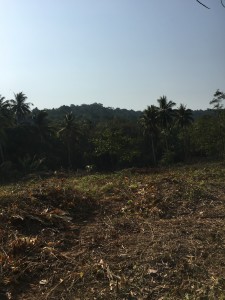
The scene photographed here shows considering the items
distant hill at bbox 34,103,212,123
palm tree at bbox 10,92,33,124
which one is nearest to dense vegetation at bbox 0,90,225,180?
palm tree at bbox 10,92,33,124

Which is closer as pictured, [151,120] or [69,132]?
[69,132]

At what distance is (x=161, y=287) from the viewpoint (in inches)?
205

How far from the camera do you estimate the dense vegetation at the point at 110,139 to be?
4462 centimetres

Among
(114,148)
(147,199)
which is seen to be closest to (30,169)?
(114,148)

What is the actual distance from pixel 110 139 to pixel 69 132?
16.3ft

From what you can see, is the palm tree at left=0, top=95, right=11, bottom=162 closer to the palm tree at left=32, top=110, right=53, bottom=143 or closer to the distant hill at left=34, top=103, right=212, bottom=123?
the palm tree at left=32, top=110, right=53, bottom=143

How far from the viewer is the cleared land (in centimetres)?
525

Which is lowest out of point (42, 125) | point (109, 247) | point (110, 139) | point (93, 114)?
point (109, 247)

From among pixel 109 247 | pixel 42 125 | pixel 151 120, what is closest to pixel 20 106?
pixel 42 125

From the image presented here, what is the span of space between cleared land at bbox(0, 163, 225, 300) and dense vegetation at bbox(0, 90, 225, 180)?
31.6m

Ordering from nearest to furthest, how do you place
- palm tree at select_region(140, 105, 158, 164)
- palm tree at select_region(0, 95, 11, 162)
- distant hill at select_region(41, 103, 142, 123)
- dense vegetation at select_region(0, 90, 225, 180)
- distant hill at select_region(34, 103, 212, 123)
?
palm tree at select_region(0, 95, 11, 162) → dense vegetation at select_region(0, 90, 225, 180) → palm tree at select_region(140, 105, 158, 164) → distant hill at select_region(34, 103, 212, 123) → distant hill at select_region(41, 103, 142, 123)

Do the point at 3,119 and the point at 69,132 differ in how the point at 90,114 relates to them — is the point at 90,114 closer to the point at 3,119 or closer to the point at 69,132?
the point at 69,132

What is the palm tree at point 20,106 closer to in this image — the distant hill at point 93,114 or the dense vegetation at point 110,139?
the dense vegetation at point 110,139

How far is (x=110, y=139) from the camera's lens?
46656 millimetres
